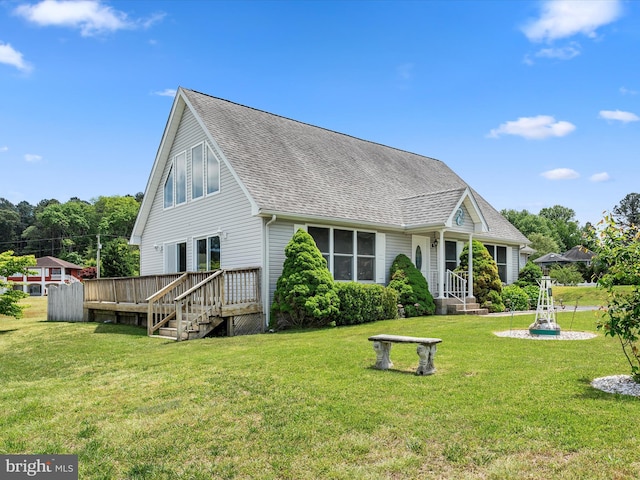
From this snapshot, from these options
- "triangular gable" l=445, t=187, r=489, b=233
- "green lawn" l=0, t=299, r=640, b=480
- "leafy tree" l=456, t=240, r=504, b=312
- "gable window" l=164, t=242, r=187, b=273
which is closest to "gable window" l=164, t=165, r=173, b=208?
"gable window" l=164, t=242, r=187, b=273

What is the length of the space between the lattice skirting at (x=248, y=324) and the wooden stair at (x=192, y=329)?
0.53 m

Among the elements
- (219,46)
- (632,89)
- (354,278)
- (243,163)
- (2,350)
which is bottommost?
(2,350)

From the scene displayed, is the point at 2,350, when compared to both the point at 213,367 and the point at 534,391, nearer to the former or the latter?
the point at 213,367

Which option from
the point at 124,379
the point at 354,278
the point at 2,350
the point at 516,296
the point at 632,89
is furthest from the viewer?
the point at 516,296

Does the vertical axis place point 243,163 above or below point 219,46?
below

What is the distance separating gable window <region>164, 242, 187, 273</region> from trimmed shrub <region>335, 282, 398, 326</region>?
7.10 meters

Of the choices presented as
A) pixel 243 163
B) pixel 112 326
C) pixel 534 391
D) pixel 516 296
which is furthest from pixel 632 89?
pixel 112 326

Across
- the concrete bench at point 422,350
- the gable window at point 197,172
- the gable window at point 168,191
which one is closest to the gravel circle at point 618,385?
the concrete bench at point 422,350

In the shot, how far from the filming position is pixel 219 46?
16.7 meters

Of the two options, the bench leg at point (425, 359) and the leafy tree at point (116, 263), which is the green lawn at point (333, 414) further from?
the leafy tree at point (116, 263)

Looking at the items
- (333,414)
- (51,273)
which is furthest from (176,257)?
(51,273)

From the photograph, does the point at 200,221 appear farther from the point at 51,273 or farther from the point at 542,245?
the point at 51,273

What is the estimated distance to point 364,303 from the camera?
48.9 feet

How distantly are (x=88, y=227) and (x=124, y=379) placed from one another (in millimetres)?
94210
